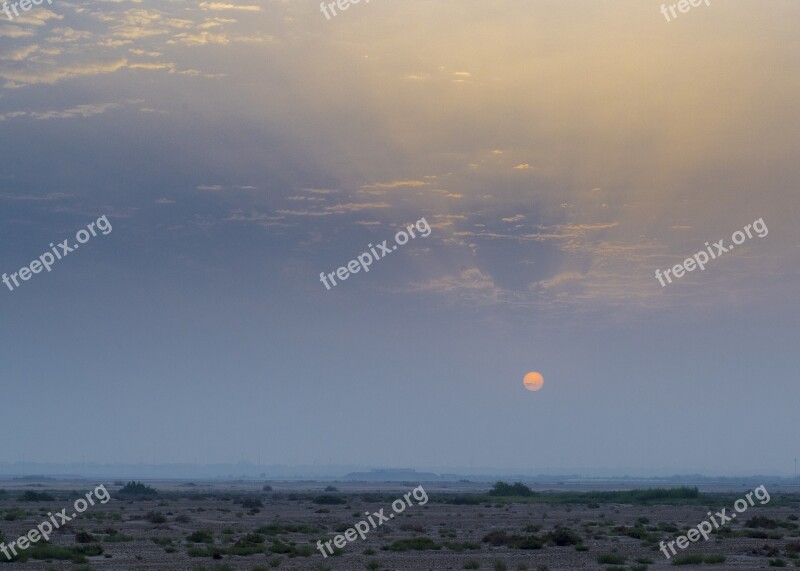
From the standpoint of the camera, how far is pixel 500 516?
70625 millimetres

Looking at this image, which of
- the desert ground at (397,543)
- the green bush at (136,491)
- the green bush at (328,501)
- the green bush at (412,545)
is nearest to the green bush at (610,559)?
the desert ground at (397,543)

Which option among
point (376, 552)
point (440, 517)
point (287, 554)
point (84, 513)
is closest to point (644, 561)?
point (376, 552)

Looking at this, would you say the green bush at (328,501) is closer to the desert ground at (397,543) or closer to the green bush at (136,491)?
the desert ground at (397,543)

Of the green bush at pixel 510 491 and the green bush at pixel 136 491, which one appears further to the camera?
the green bush at pixel 136 491

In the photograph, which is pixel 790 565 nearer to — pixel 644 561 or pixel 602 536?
pixel 644 561

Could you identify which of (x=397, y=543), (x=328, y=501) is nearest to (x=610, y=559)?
(x=397, y=543)

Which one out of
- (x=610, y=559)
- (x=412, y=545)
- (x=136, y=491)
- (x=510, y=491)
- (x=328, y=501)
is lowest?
(x=610, y=559)

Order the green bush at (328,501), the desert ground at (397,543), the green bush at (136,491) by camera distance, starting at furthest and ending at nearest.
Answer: the green bush at (136,491) < the green bush at (328,501) < the desert ground at (397,543)

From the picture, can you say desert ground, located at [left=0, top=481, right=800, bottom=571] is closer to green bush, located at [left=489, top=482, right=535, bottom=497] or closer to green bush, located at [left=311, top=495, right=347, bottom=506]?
green bush, located at [left=311, top=495, right=347, bottom=506]

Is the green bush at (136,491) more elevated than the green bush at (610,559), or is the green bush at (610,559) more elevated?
the green bush at (136,491)

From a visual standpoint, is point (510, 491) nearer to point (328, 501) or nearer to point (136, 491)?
point (328, 501)

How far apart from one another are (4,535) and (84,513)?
889 inches

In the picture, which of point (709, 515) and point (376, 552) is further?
point (709, 515)

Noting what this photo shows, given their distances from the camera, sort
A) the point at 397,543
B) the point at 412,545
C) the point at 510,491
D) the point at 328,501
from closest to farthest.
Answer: the point at 412,545 → the point at 397,543 → the point at 328,501 → the point at 510,491
